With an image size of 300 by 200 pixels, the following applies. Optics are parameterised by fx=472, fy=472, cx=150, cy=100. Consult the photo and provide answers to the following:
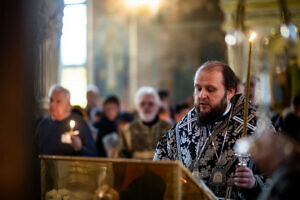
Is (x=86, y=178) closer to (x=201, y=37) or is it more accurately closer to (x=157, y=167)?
(x=157, y=167)

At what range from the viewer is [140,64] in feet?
59.4

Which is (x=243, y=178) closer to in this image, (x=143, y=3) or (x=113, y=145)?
(x=113, y=145)

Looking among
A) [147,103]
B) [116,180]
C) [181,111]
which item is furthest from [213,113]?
[181,111]

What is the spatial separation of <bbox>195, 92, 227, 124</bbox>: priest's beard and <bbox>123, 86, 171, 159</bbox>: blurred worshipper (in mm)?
3087

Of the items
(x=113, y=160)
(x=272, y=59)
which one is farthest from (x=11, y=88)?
(x=272, y=59)

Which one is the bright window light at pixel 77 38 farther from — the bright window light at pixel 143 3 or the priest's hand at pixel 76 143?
the priest's hand at pixel 76 143

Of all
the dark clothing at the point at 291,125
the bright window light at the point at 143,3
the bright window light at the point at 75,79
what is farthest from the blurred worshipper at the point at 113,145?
the bright window light at the point at 143,3

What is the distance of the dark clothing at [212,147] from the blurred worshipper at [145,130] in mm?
2923

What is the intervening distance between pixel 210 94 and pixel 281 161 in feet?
4.27

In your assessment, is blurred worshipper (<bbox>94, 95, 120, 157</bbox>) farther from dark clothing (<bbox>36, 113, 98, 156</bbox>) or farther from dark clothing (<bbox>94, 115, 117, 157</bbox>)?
dark clothing (<bbox>36, 113, 98, 156</bbox>)

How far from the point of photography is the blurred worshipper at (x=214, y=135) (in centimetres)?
275

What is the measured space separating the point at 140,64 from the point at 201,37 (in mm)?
2526

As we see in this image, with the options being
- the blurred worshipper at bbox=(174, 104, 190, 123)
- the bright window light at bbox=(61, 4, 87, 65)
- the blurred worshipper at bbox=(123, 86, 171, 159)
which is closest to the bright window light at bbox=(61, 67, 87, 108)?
the bright window light at bbox=(61, 4, 87, 65)

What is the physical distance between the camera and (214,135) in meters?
2.93
